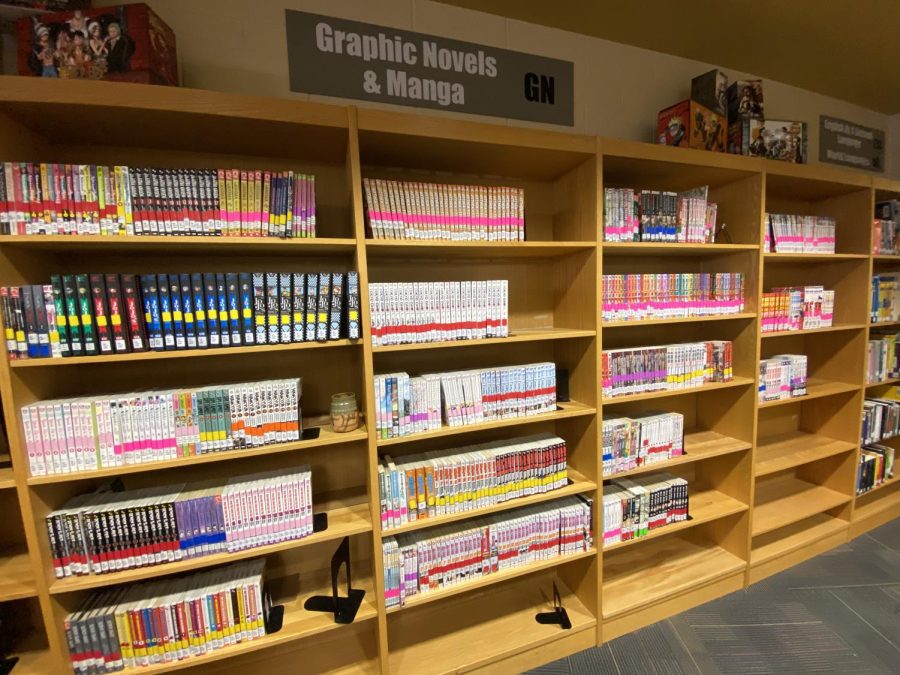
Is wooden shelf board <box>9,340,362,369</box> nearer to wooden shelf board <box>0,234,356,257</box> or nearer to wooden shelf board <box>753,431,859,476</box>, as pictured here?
wooden shelf board <box>0,234,356,257</box>

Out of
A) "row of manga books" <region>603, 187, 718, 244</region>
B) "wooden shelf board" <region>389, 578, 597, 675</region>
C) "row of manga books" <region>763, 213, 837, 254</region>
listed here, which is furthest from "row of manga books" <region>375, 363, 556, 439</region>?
"row of manga books" <region>763, 213, 837, 254</region>

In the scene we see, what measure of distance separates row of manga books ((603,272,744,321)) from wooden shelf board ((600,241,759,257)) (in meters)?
0.12

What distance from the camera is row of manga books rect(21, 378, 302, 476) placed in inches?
44.0

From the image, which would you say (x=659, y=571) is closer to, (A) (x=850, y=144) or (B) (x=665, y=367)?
(B) (x=665, y=367)

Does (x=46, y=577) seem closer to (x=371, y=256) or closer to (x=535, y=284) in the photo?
(x=371, y=256)

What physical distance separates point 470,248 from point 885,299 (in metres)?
2.83

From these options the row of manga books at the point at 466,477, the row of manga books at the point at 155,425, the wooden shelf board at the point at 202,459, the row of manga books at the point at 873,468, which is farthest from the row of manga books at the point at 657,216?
the row of manga books at the point at 873,468

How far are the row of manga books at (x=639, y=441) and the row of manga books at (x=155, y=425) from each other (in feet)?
4.40

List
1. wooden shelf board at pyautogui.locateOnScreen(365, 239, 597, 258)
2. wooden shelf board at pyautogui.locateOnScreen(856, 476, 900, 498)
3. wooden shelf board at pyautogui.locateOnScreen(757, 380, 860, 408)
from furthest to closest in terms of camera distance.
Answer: wooden shelf board at pyautogui.locateOnScreen(856, 476, 900, 498) → wooden shelf board at pyautogui.locateOnScreen(757, 380, 860, 408) → wooden shelf board at pyautogui.locateOnScreen(365, 239, 597, 258)

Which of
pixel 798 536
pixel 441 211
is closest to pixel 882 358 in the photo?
pixel 798 536

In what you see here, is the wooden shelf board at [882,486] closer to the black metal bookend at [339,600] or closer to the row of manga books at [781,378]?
the row of manga books at [781,378]

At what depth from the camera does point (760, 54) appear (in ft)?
6.97

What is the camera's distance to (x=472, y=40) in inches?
68.4

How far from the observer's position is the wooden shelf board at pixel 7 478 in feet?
3.51
